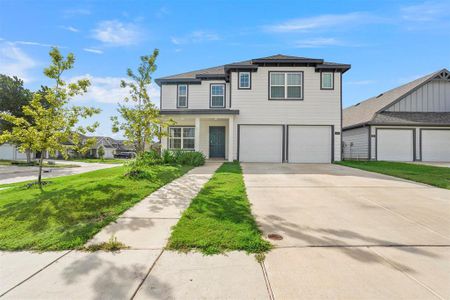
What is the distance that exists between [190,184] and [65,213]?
3.33 m

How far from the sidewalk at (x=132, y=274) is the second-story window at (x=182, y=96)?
13410mm

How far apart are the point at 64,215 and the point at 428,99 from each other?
2235 cm

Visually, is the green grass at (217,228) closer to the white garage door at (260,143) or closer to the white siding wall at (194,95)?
the white garage door at (260,143)

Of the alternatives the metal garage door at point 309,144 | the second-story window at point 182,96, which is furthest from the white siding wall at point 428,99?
the second-story window at point 182,96

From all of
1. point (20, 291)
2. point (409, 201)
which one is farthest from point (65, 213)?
point (409, 201)

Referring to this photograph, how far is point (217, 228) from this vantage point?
138 inches

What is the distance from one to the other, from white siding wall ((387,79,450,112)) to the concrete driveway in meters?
13.7

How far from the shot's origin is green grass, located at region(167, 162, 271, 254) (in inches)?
117

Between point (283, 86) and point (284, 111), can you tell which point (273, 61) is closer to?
point (283, 86)

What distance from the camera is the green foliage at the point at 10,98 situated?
74.2 ft

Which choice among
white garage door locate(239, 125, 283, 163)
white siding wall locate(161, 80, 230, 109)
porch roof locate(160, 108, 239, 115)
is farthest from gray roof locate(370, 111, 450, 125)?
white siding wall locate(161, 80, 230, 109)

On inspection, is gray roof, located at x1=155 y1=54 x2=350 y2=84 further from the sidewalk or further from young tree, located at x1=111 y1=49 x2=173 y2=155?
the sidewalk

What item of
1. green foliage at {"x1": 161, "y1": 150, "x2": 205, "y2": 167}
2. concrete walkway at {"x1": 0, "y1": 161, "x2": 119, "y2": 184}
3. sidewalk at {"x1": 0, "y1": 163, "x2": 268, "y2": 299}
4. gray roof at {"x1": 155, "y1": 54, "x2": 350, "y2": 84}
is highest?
gray roof at {"x1": 155, "y1": 54, "x2": 350, "y2": 84}

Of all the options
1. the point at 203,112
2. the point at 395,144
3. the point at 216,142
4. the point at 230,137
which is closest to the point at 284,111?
the point at 230,137
